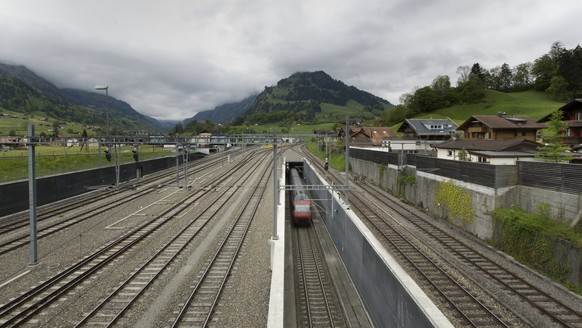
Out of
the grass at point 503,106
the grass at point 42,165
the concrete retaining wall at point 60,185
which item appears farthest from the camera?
the grass at point 503,106

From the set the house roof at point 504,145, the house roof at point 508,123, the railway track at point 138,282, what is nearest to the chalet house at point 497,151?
the house roof at point 504,145

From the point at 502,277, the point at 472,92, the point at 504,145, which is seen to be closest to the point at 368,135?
the point at 504,145

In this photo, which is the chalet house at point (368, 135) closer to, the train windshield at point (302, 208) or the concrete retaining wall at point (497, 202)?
the concrete retaining wall at point (497, 202)

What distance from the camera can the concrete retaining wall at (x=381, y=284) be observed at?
10.4 metres

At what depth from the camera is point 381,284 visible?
14.2 metres

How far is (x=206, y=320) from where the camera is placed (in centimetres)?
1288

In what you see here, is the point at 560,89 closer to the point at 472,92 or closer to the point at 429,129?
the point at 472,92

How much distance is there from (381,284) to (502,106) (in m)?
125

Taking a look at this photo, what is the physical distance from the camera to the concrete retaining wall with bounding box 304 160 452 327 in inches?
408

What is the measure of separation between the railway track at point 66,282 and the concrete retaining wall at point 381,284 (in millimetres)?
14184

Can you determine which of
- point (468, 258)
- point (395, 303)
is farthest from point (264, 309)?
point (468, 258)

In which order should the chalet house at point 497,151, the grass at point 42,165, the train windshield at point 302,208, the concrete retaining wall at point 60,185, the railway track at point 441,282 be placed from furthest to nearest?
the train windshield at point 302,208 → the chalet house at point 497,151 → the grass at point 42,165 → the concrete retaining wall at point 60,185 → the railway track at point 441,282

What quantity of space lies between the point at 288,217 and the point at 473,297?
23.3m

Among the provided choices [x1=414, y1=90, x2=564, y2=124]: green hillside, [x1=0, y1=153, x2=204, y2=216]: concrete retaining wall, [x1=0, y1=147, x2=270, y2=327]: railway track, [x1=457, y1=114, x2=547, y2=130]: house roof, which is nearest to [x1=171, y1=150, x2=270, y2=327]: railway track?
[x1=0, y1=147, x2=270, y2=327]: railway track
